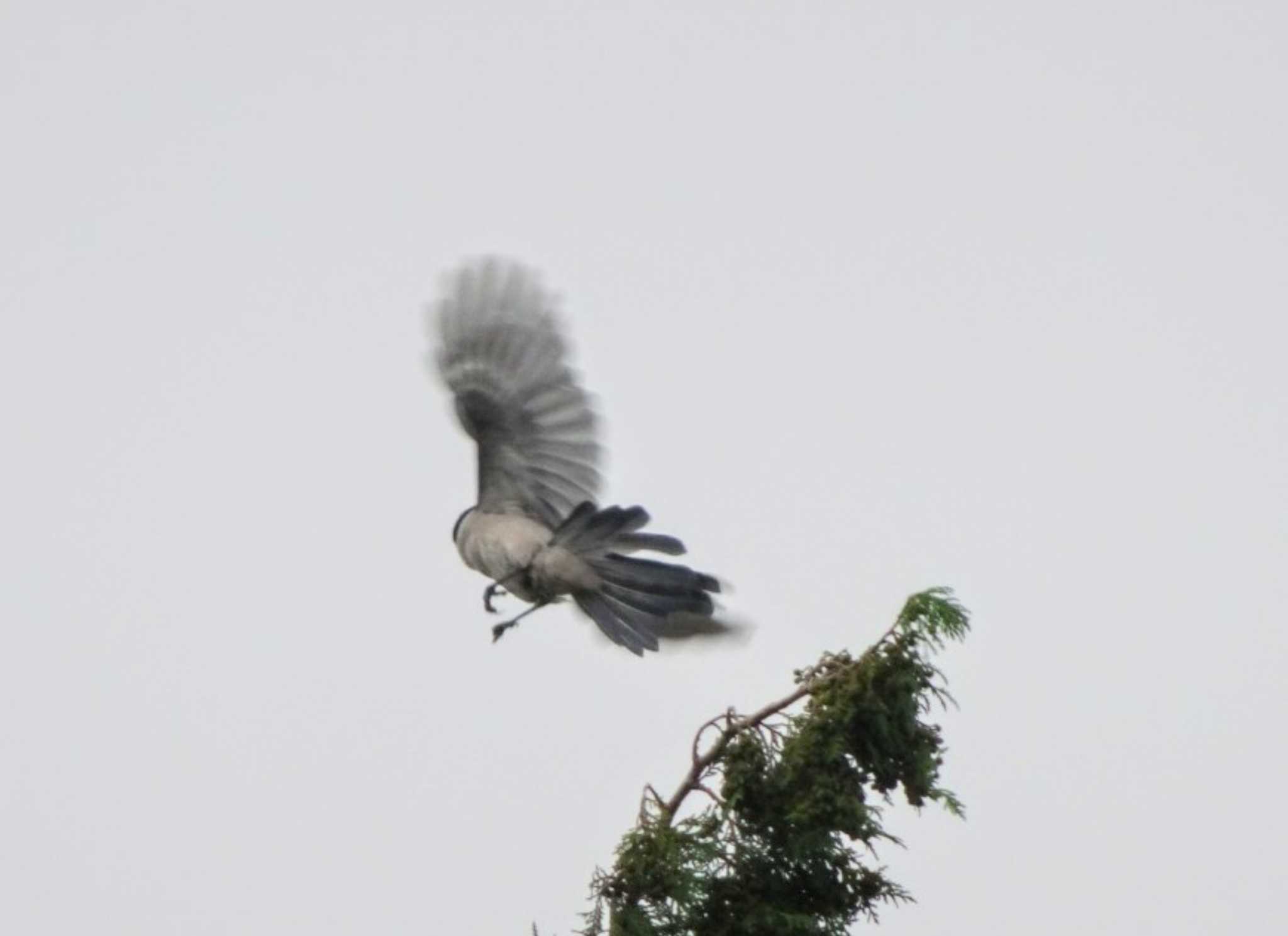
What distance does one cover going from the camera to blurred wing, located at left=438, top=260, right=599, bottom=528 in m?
10.7

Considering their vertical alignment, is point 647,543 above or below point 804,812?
above

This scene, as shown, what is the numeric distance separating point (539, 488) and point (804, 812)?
12.9 feet

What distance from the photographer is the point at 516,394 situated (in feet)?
35.8

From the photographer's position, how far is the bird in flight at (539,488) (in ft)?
30.2

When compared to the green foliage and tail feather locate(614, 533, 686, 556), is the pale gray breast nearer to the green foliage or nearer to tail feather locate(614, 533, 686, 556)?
tail feather locate(614, 533, 686, 556)

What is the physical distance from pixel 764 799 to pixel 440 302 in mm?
4828

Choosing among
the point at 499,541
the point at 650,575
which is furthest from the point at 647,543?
the point at 499,541

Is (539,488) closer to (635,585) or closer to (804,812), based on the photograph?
(635,585)

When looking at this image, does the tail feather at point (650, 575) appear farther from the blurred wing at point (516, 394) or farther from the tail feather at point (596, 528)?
the blurred wing at point (516, 394)

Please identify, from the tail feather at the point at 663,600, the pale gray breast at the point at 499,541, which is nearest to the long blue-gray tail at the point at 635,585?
the tail feather at the point at 663,600

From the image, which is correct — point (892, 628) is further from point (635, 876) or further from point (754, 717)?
point (635, 876)

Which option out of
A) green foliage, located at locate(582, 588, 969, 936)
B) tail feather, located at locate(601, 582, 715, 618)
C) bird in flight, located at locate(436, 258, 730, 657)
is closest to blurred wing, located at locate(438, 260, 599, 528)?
bird in flight, located at locate(436, 258, 730, 657)

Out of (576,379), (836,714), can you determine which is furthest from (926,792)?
(576,379)

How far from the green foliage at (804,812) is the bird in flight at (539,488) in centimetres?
195
